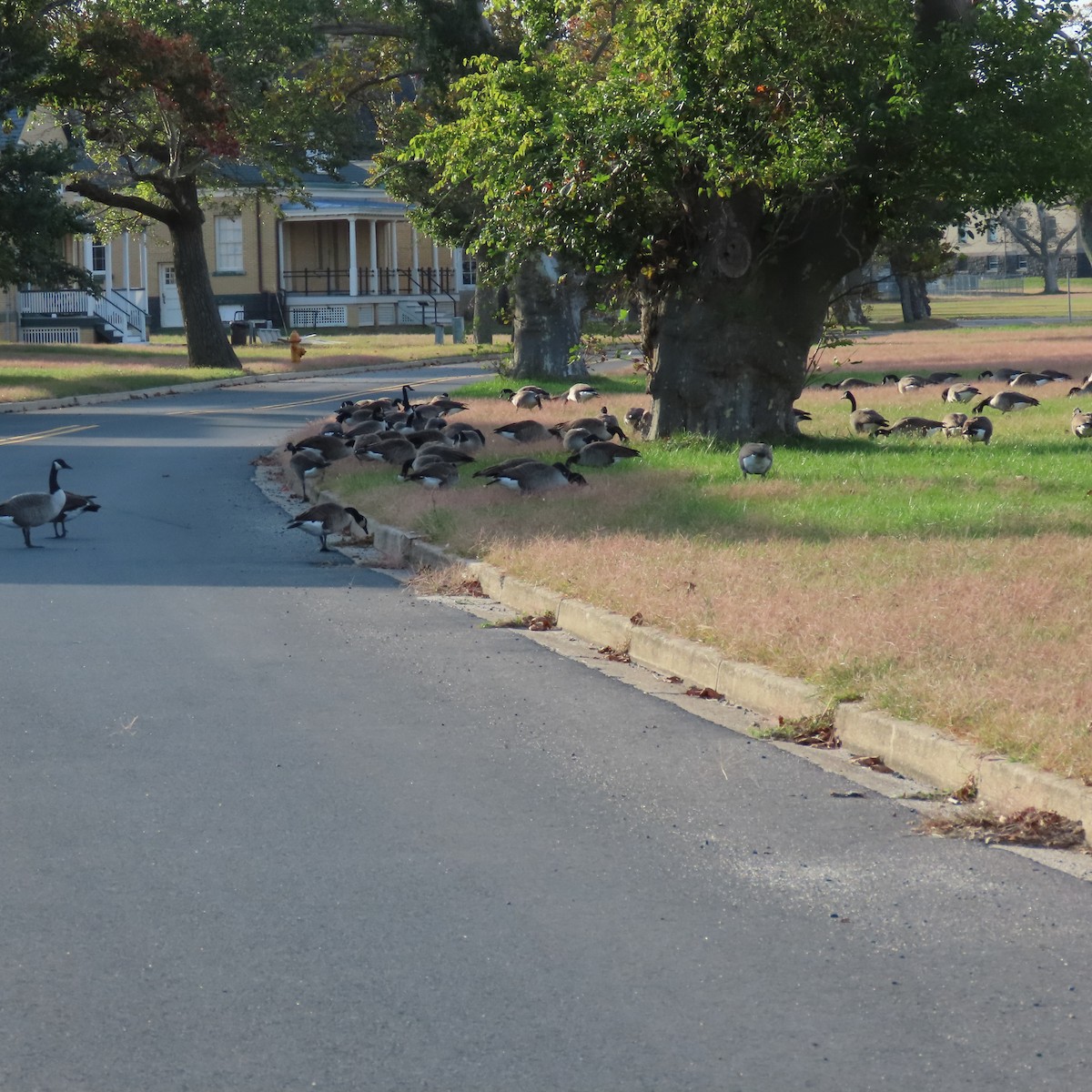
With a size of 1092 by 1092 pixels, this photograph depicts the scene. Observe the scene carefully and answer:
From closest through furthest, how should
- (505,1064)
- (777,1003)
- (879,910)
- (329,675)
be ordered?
(505,1064) < (777,1003) < (879,910) < (329,675)

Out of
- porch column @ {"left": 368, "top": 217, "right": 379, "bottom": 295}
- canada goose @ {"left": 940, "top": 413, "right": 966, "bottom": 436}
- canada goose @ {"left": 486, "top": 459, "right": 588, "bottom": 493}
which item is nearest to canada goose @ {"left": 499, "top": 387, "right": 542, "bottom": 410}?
canada goose @ {"left": 940, "top": 413, "right": 966, "bottom": 436}

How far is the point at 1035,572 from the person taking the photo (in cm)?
1059

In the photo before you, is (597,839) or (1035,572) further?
(1035,572)

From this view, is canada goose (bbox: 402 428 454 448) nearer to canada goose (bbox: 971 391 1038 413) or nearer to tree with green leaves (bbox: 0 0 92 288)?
canada goose (bbox: 971 391 1038 413)

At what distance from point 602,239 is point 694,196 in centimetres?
111

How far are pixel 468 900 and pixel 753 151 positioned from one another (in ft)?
41.5

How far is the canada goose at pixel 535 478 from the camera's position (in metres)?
15.9

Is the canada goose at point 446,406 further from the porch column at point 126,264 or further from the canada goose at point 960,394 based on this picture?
the porch column at point 126,264

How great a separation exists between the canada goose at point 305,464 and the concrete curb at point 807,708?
591 cm

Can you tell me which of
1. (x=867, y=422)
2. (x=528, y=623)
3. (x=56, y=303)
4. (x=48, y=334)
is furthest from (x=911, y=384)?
(x=56, y=303)

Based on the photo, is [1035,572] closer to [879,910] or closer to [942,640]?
[942,640]

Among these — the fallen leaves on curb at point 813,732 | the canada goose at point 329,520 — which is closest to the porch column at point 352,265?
the canada goose at point 329,520

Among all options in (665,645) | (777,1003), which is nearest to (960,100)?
(665,645)

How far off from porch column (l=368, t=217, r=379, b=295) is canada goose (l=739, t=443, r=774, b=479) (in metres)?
58.0
